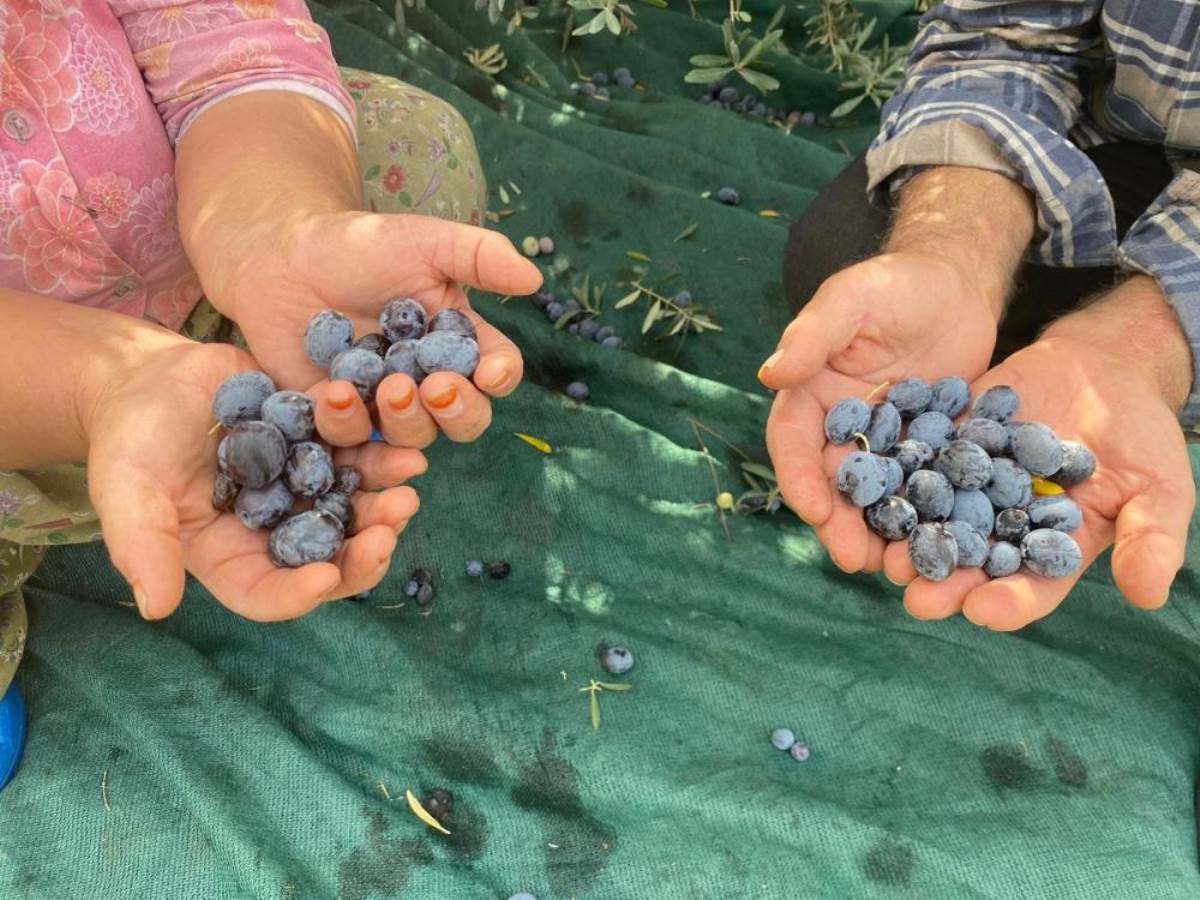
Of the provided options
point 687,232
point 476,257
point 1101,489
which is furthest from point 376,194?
point 1101,489

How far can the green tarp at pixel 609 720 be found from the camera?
5.84 feet

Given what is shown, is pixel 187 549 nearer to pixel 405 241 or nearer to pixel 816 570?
pixel 405 241

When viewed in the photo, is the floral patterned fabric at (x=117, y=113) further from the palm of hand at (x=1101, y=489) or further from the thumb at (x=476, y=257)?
the palm of hand at (x=1101, y=489)

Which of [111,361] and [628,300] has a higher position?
[111,361]

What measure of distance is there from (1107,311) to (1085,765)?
908mm

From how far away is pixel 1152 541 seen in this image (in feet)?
4.39

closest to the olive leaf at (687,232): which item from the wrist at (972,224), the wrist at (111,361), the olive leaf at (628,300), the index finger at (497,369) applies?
the olive leaf at (628,300)

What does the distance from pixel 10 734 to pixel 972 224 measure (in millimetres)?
2138

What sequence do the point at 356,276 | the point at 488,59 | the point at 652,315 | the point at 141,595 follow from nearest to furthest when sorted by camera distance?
the point at 141,595
the point at 356,276
the point at 652,315
the point at 488,59

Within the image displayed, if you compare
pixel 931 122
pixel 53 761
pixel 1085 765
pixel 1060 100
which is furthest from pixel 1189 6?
pixel 53 761

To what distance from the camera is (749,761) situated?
6.32 feet

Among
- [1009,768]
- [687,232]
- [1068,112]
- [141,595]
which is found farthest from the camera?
[687,232]

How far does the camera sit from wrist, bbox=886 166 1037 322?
5.91 ft

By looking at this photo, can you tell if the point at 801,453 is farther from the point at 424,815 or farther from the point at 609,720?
the point at 424,815
